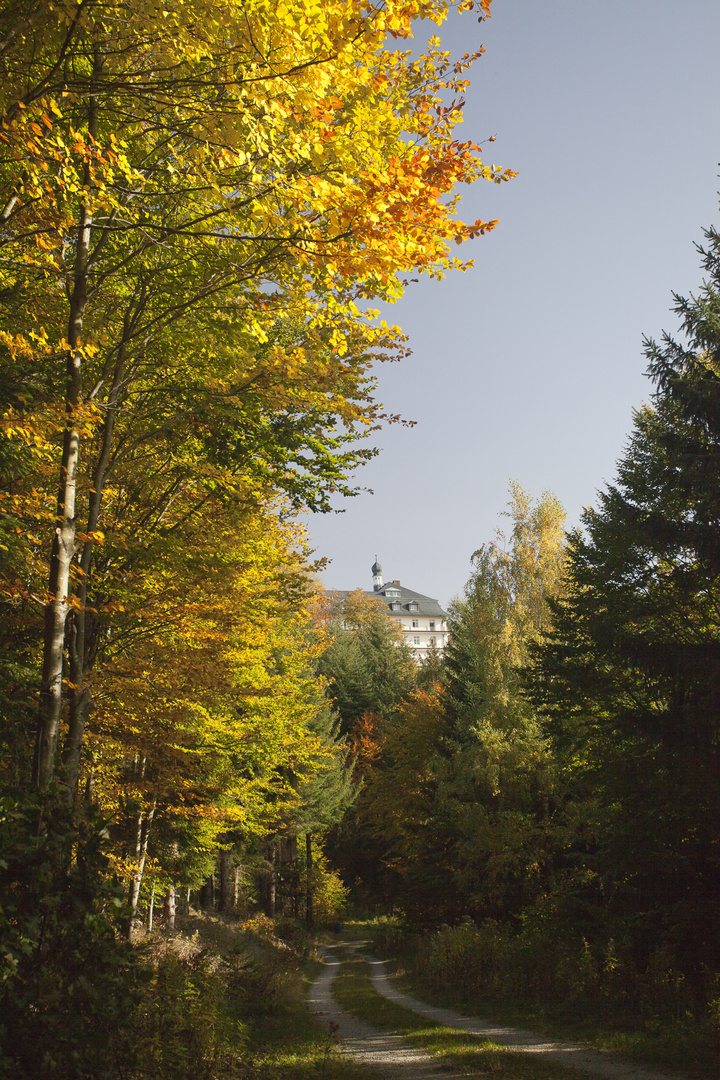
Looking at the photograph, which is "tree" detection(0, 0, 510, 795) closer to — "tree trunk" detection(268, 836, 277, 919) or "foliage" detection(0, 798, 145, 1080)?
"foliage" detection(0, 798, 145, 1080)

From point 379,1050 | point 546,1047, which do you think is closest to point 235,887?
point 379,1050

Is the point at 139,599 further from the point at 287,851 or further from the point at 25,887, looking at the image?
the point at 287,851

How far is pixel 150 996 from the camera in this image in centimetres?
691

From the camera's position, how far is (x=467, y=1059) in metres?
9.02

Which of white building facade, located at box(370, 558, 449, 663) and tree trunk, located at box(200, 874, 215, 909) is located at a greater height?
white building facade, located at box(370, 558, 449, 663)

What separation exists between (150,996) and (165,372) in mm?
6515

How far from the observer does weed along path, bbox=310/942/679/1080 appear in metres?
8.28

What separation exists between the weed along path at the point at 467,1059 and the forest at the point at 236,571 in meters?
0.60

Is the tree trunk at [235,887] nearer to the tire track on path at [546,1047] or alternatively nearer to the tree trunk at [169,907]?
the tree trunk at [169,907]

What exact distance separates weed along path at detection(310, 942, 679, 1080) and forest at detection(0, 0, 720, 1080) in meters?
0.60

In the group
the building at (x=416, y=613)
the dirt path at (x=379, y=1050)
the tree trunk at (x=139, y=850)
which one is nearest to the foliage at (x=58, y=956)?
the dirt path at (x=379, y=1050)

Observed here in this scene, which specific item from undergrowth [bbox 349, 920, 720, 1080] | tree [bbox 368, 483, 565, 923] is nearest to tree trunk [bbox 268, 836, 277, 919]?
tree [bbox 368, 483, 565, 923]

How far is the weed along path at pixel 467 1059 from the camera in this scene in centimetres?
828

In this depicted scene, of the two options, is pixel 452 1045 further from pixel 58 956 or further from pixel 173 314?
pixel 173 314
